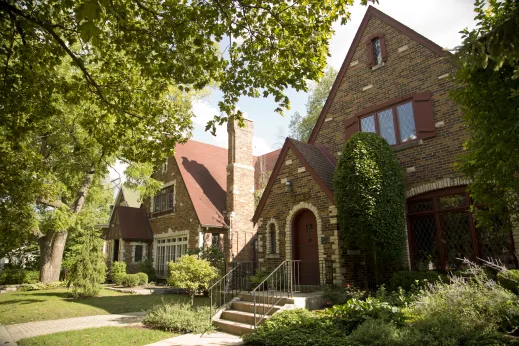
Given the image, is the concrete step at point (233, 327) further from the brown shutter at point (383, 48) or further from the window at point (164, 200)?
the window at point (164, 200)

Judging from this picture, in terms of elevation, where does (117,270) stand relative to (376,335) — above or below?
above

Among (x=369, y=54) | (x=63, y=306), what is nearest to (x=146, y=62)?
(x=369, y=54)

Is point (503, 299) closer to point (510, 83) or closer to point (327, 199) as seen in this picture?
point (510, 83)

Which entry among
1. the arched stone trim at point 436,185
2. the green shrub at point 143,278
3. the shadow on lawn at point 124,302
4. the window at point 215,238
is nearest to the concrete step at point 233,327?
the shadow on lawn at point 124,302

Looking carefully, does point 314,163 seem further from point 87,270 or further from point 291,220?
point 87,270

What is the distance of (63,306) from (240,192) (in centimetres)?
942

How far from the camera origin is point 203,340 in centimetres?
800

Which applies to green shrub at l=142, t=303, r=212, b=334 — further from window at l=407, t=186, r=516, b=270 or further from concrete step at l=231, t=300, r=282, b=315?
window at l=407, t=186, r=516, b=270

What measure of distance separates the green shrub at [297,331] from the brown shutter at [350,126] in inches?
284

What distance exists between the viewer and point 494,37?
423cm

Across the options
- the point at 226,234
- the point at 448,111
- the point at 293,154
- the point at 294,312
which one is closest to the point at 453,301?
the point at 294,312

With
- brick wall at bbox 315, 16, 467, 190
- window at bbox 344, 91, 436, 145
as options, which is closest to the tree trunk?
brick wall at bbox 315, 16, 467, 190

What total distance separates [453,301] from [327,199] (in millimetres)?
5570

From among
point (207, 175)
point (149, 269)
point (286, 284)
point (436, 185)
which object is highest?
point (207, 175)
